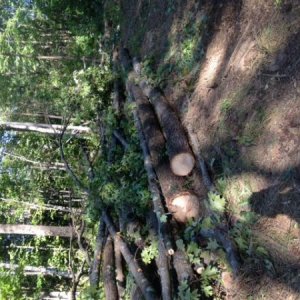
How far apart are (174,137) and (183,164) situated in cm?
46

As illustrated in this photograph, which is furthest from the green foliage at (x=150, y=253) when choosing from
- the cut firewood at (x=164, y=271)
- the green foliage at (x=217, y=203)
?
the green foliage at (x=217, y=203)

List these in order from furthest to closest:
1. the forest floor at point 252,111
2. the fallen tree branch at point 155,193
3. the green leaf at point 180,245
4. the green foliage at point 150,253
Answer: the green foliage at point 150,253
the fallen tree branch at point 155,193
the green leaf at point 180,245
the forest floor at point 252,111

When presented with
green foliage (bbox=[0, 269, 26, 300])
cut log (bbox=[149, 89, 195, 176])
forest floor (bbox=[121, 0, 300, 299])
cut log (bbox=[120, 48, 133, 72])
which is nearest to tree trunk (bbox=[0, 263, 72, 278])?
green foliage (bbox=[0, 269, 26, 300])

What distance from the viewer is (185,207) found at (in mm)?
4418

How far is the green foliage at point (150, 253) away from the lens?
4697 mm

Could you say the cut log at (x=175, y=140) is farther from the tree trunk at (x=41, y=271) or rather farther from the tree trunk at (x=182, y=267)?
the tree trunk at (x=41, y=271)

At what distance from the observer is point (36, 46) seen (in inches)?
460

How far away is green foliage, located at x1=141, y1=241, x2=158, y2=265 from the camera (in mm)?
4697

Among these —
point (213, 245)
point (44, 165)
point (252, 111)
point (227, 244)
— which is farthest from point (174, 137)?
point (44, 165)

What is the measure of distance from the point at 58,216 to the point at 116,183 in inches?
260

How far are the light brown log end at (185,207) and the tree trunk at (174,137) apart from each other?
0.32 meters

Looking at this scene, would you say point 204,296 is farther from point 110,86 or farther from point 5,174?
point 5,174

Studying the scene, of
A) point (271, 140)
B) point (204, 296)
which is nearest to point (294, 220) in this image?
point (271, 140)

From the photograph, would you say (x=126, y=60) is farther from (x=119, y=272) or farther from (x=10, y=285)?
(x=10, y=285)
